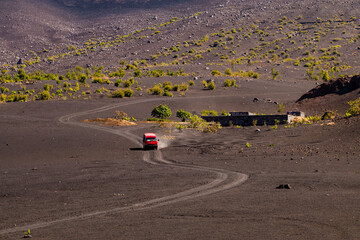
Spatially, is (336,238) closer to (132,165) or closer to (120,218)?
(120,218)

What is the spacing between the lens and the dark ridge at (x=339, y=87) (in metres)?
61.0

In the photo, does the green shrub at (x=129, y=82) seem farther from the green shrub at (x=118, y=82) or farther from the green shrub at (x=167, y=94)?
the green shrub at (x=167, y=94)

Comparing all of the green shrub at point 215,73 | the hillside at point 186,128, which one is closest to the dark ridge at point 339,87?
the hillside at point 186,128

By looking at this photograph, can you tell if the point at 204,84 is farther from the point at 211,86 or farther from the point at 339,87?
the point at 339,87

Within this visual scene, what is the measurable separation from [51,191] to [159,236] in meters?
8.51

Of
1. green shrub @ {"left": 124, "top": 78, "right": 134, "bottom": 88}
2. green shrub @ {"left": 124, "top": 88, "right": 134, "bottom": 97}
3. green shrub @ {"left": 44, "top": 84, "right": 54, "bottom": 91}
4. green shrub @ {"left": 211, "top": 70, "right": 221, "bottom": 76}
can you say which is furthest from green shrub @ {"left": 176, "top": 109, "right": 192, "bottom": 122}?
green shrub @ {"left": 211, "top": 70, "right": 221, "bottom": 76}

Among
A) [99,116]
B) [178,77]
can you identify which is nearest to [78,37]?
[178,77]

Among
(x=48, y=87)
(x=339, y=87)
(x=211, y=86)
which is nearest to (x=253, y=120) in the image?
(x=339, y=87)

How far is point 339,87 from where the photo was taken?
62375mm

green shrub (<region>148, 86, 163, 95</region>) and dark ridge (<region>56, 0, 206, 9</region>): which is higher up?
dark ridge (<region>56, 0, 206, 9</region>)

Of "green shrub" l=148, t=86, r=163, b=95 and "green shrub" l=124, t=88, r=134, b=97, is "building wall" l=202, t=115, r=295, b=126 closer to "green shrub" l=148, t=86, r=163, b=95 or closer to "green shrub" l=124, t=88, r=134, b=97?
"green shrub" l=124, t=88, r=134, b=97

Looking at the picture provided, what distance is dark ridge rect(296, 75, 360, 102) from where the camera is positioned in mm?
60969

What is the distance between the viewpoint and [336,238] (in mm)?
12023

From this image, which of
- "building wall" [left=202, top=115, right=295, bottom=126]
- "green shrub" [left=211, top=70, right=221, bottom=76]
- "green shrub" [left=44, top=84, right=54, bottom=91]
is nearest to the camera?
"building wall" [left=202, top=115, right=295, bottom=126]
